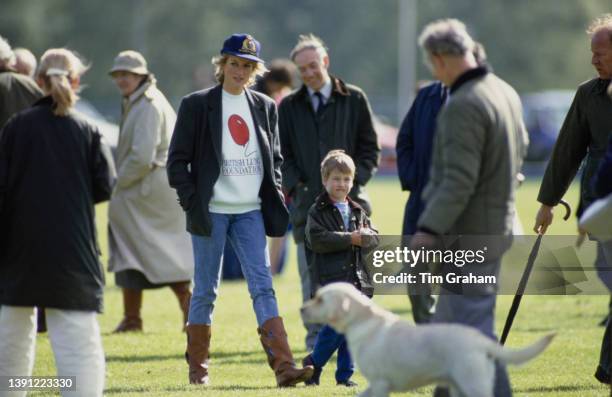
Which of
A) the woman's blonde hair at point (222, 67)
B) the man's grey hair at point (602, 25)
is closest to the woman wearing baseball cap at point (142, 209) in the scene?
the woman's blonde hair at point (222, 67)

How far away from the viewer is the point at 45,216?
6.30 m

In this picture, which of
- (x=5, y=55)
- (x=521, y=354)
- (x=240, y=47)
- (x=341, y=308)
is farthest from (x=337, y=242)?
(x=5, y=55)

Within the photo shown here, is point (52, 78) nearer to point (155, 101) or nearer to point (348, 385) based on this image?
point (348, 385)

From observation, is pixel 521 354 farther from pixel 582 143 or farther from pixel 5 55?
pixel 5 55

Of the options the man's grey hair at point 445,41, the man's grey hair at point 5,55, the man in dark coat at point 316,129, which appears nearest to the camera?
the man's grey hair at point 445,41

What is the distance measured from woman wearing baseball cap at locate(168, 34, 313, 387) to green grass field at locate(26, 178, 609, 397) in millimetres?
410

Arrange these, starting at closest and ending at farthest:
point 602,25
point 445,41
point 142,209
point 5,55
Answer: point 445,41, point 602,25, point 5,55, point 142,209

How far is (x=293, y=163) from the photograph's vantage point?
997 centimetres

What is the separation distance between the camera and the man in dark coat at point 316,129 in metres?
9.83

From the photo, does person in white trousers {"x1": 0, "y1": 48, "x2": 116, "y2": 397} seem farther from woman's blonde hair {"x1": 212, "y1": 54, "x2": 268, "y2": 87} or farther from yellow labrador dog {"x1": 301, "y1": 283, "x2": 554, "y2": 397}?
woman's blonde hair {"x1": 212, "y1": 54, "x2": 268, "y2": 87}

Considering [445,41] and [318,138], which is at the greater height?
[445,41]

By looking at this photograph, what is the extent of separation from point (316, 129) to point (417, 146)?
140 cm

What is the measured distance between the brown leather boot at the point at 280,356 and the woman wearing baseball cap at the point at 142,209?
2.70 meters

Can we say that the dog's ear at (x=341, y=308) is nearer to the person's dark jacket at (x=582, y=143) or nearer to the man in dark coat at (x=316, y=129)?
the person's dark jacket at (x=582, y=143)
